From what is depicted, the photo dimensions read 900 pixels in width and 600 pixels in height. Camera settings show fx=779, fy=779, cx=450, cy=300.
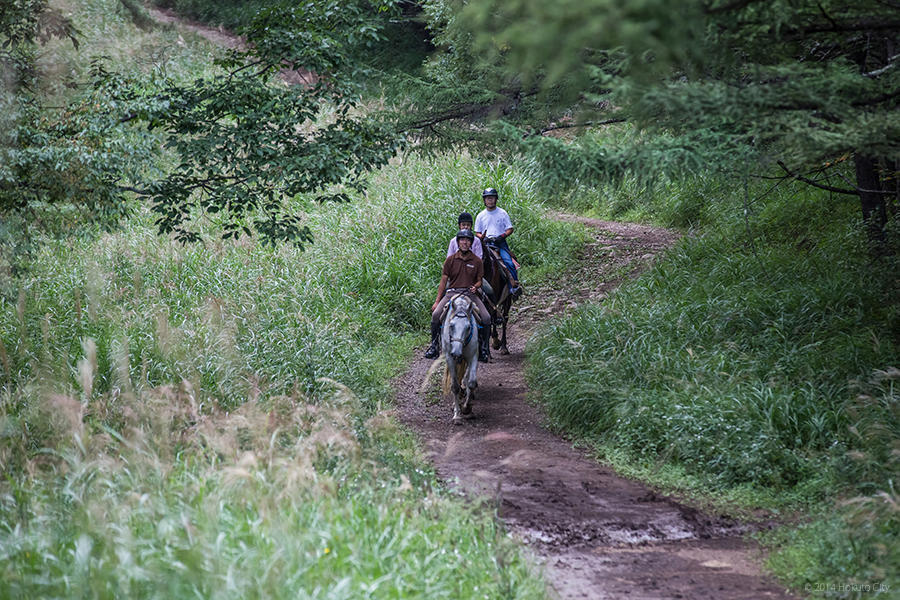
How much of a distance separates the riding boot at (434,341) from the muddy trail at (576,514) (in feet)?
→ 1.94

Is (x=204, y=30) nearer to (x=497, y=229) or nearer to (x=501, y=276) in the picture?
(x=497, y=229)

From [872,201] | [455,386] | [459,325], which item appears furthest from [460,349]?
[872,201]

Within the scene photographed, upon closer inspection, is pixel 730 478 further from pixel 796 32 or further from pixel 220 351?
pixel 220 351

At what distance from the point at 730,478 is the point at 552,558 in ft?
7.88

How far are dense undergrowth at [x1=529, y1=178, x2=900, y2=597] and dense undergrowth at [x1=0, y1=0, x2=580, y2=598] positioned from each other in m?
2.33

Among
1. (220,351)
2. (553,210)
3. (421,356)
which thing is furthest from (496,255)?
(553,210)

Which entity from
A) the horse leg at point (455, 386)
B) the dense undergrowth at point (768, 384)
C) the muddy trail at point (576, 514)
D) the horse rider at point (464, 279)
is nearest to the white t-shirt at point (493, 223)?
the dense undergrowth at point (768, 384)

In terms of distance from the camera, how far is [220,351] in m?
9.38

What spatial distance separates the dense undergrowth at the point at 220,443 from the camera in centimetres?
425

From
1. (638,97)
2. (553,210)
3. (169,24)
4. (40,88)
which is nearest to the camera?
(638,97)

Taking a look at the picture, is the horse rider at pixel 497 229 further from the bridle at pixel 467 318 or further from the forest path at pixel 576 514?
the bridle at pixel 467 318

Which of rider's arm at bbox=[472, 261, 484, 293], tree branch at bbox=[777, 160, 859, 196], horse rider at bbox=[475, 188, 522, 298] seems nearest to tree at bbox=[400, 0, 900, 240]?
tree branch at bbox=[777, 160, 859, 196]

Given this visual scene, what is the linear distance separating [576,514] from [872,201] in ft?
23.0

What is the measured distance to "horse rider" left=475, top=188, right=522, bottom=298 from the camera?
13.4 metres
